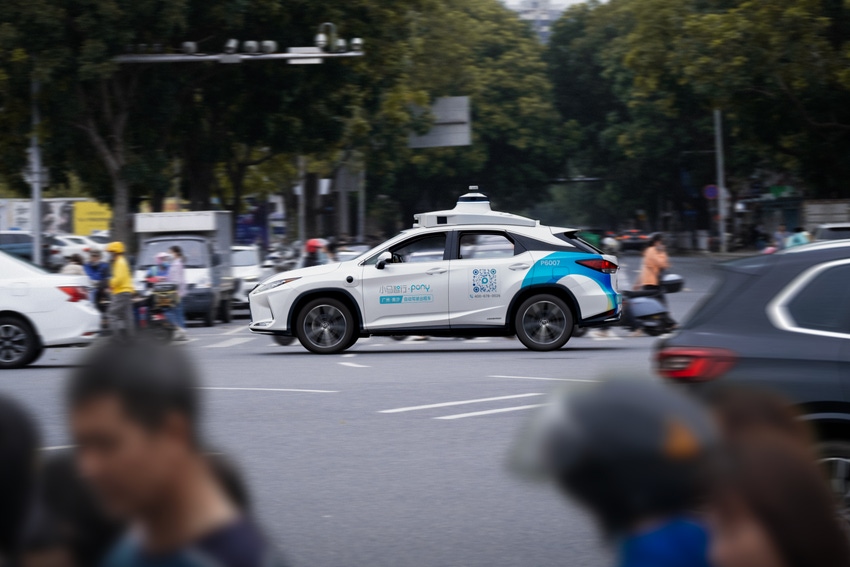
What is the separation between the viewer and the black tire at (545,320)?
1756cm

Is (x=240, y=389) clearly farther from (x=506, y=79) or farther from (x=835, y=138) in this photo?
(x=506, y=79)

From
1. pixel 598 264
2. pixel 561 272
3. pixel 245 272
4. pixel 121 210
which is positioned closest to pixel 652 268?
pixel 598 264

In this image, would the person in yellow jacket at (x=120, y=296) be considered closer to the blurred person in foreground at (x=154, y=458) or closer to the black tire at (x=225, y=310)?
the black tire at (x=225, y=310)

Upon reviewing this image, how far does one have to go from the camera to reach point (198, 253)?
27.6 metres

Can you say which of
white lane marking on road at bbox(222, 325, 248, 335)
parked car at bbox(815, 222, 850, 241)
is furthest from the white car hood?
parked car at bbox(815, 222, 850, 241)

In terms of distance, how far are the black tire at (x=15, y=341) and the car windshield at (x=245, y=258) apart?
50.1ft

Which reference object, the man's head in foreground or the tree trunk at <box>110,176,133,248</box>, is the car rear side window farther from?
the tree trunk at <box>110,176,133,248</box>

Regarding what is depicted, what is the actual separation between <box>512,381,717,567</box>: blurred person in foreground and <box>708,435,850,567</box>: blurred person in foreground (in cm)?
19

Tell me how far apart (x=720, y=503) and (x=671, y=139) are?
2666 inches

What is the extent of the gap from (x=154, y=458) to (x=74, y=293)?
49.0ft

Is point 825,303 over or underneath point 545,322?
over

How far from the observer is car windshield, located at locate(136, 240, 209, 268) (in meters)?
27.1

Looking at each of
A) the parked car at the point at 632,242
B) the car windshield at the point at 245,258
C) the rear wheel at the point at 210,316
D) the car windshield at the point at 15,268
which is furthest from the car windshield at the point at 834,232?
the parked car at the point at 632,242

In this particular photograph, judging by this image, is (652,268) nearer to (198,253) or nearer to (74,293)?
(74,293)
